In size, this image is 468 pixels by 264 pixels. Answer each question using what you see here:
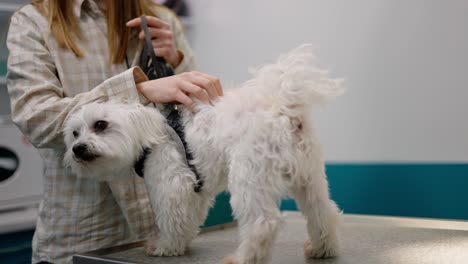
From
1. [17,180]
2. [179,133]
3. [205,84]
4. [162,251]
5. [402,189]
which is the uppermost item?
[205,84]

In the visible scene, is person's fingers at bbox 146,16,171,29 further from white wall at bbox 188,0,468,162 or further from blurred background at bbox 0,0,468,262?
white wall at bbox 188,0,468,162

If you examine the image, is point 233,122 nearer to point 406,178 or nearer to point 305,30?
point 406,178

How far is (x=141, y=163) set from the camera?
1.08m

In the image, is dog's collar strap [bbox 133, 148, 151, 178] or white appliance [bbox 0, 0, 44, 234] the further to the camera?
white appliance [bbox 0, 0, 44, 234]

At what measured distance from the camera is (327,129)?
2039 millimetres

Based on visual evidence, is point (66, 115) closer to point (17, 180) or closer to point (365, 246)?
point (365, 246)

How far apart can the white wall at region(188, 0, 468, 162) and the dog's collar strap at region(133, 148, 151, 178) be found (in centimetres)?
101

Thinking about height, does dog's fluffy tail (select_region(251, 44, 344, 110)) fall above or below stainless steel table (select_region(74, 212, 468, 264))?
above

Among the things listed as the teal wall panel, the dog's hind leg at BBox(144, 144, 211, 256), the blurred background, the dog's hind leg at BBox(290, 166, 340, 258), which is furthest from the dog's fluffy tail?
the teal wall panel

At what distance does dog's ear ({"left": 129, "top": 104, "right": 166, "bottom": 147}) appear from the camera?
1.04m

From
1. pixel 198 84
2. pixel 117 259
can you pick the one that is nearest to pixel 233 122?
pixel 198 84

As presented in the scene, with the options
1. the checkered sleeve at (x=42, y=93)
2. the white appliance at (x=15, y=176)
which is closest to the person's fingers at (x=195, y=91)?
Result: the checkered sleeve at (x=42, y=93)

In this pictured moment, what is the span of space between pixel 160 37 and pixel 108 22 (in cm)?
13

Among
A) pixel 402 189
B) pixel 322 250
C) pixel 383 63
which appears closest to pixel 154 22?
pixel 322 250
